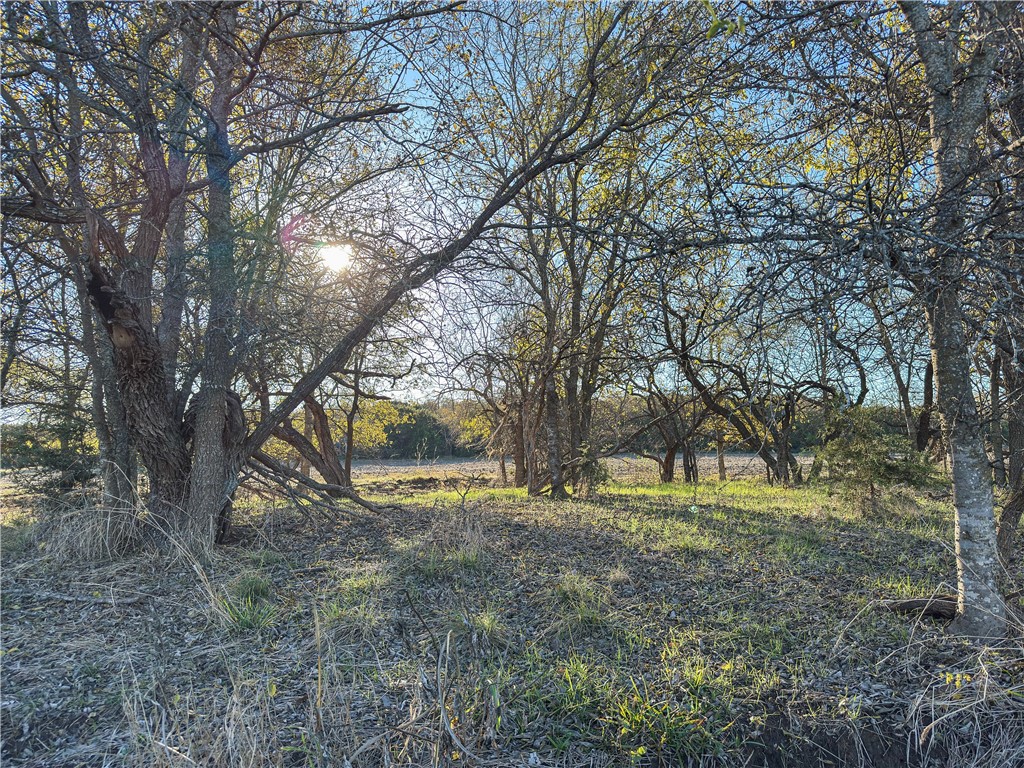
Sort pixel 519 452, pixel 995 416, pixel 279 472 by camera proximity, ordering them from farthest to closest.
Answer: pixel 519 452, pixel 279 472, pixel 995 416

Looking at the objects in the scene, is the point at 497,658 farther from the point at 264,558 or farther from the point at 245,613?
the point at 264,558

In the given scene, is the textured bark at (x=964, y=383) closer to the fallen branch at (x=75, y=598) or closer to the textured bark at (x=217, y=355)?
the textured bark at (x=217, y=355)

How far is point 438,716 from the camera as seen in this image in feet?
8.79

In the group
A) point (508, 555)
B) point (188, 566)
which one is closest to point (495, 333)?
point (508, 555)

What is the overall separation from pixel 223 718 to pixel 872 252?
390 cm

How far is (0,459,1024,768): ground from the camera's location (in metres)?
2.64

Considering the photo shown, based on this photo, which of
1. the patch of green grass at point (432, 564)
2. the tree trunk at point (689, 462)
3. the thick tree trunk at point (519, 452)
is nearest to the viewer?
the patch of green grass at point (432, 564)

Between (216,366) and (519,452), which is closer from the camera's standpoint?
(216,366)

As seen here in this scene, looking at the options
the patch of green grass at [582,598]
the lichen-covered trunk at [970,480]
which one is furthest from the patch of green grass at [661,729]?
the lichen-covered trunk at [970,480]

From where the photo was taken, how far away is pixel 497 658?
3.29m

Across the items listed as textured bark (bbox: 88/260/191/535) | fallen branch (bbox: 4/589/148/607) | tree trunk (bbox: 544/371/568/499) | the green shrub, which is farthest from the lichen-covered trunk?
tree trunk (bbox: 544/371/568/499)

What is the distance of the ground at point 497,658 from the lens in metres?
2.64

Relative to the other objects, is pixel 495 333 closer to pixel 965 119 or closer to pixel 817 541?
pixel 817 541

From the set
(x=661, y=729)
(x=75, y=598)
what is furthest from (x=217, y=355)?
(x=661, y=729)
